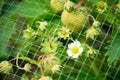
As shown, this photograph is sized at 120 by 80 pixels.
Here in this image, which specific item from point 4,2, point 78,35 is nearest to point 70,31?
point 78,35

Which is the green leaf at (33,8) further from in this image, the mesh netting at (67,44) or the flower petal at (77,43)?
the flower petal at (77,43)

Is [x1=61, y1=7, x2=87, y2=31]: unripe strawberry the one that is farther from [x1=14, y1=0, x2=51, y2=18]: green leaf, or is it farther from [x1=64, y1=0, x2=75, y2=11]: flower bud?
[x1=14, y1=0, x2=51, y2=18]: green leaf

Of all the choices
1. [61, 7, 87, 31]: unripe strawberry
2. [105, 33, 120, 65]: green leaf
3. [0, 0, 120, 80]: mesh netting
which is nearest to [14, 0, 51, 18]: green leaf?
[0, 0, 120, 80]: mesh netting

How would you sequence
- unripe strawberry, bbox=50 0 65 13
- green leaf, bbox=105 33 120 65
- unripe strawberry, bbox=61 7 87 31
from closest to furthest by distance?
green leaf, bbox=105 33 120 65
unripe strawberry, bbox=61 7 87 31
unripe strawberry, bbox=50 0 65 13

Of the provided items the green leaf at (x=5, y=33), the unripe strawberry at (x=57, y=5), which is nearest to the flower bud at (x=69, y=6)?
the unripe strawberry at (x=57, y=5)

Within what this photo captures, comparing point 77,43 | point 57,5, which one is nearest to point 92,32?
point 77,43

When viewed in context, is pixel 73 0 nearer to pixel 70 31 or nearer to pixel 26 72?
pixel 70 31

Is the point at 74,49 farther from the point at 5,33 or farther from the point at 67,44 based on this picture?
the point at 5,33
